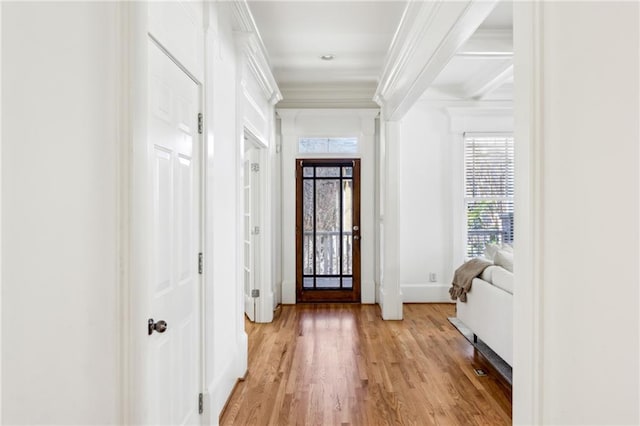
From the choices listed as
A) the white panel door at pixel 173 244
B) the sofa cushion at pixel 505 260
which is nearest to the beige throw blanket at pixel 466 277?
the sofa cushion at pixel 505 260

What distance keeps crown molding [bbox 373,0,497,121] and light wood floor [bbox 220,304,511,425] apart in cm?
225

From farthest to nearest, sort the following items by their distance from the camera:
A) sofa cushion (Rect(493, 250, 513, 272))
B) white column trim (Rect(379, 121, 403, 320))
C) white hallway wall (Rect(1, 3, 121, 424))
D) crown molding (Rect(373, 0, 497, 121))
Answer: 1. white column trim (Rect(379, 121, 403, 320))
2. sofa cushion (Rect(493, 250, 513, 272))
3. crown molding (Rect(373, 0, 497, 121))
4. white hallway wall (Rect(1, 3, 121, 424))

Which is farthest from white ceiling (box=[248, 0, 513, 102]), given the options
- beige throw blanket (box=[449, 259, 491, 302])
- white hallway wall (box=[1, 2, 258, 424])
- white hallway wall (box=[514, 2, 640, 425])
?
white hallway wall (box=[1, 2, 258, 424])

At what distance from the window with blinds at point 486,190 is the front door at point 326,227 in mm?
1575

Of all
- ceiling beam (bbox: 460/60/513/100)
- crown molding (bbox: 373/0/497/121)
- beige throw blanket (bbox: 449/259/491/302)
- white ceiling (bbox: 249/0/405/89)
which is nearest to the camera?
crown molding (bbox: 373/0/497/121)

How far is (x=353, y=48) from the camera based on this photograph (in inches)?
150

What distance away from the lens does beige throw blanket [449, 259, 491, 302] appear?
349 cm

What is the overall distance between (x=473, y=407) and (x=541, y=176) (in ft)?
6.44

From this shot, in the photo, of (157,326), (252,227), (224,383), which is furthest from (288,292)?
(157,326)

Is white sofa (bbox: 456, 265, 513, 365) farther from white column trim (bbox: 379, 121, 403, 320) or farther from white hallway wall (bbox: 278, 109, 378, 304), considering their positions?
white hallway wall (bbox: 278, 109, 378, 304)

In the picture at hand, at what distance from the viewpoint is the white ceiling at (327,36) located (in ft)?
9.88

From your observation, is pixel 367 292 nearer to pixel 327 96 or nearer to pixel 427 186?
pixel 427 186

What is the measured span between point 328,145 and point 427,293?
2.42 m

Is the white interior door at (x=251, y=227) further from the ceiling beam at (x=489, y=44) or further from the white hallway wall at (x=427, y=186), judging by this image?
the ceiling beam at (x=489, y=44)
